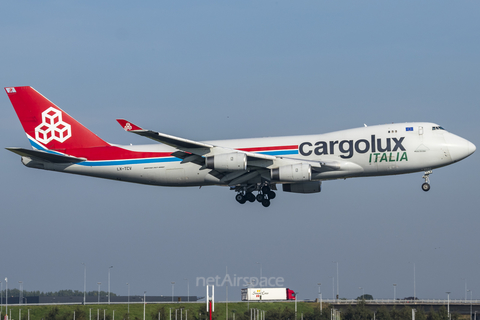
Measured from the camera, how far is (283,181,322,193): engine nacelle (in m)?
57.7

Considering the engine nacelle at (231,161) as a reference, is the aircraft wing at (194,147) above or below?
above

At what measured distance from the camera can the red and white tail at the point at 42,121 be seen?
198ft

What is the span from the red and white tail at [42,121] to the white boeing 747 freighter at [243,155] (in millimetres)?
99

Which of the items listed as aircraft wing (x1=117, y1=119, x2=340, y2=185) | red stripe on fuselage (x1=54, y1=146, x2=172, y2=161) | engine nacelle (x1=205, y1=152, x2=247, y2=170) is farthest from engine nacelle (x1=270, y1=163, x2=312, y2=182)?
red stripe on fuselage (x1=54, y1=146, x2=172, y2=161)

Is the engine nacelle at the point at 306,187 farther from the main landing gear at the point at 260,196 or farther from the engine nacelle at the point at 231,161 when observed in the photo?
the engine nacelle at the point at 231,161

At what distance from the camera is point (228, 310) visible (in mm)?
101375

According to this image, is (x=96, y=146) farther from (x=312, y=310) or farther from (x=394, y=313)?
(x=312, y=310)

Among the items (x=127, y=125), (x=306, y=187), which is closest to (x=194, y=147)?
(x=127, y=125)

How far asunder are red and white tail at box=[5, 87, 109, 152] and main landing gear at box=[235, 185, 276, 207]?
16.6m

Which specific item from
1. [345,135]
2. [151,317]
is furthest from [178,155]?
[151,317]

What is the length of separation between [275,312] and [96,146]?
48.3 metres

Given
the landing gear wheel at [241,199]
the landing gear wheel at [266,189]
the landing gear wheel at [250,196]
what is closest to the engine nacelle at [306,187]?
the landing gear wheel at [266,189]

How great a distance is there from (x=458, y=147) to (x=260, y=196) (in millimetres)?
18244

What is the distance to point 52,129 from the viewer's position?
200 feet
